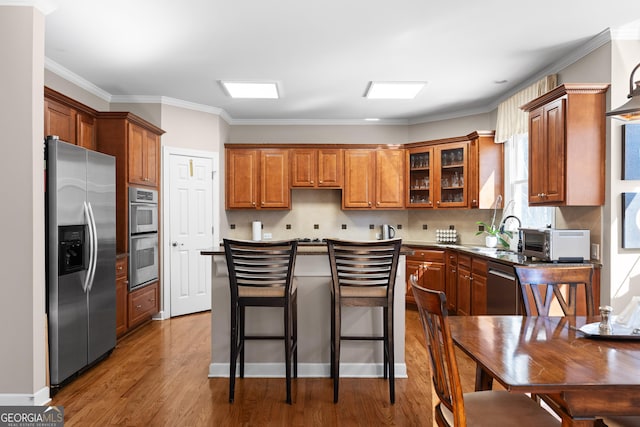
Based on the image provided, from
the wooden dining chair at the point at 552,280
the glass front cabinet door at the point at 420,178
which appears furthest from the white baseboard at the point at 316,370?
the glass front cabinet door at the point at 420,178

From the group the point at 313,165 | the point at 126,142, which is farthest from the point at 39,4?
the point at 313,165

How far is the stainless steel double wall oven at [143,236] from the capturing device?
456 cm

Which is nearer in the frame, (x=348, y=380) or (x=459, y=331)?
(x=459, y=331)

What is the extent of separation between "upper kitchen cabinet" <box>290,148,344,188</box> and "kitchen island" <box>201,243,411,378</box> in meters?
3.15

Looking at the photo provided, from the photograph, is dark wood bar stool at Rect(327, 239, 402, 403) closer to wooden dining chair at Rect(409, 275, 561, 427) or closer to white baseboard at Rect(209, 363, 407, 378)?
white baseboard at Rect(209, 363, 407, 378)

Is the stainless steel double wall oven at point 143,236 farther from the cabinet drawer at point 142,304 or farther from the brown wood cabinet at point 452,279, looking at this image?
the brown wood cabinet at point 452,279

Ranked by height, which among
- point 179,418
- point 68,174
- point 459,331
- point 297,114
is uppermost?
point 297,114

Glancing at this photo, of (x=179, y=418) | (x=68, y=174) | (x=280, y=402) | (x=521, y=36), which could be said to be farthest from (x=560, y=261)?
(x=68, y=174)

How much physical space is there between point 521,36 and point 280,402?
138 inches

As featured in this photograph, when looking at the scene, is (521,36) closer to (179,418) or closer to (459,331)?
(459,331)

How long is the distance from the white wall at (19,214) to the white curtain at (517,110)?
4429mm

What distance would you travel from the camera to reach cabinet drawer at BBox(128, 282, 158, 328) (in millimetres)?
4543

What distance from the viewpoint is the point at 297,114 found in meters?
6.38

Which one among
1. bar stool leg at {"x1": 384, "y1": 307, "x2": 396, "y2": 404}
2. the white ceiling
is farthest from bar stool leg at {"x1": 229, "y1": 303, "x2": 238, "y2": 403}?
the white ceiling
